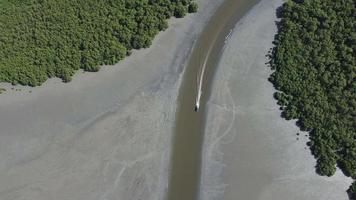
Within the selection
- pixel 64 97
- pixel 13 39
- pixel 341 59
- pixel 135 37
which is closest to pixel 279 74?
pixel 341 59

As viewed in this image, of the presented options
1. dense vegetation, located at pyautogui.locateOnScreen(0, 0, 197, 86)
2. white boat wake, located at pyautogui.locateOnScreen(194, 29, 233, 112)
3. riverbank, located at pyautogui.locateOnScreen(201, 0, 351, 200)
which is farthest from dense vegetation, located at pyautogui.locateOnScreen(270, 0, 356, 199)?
dense vegetation, located at pyautogui.locateOnScreen(0, 0, 197, 86)

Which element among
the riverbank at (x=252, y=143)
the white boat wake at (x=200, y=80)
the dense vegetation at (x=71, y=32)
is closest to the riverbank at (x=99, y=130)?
the dense vegetation at (x=71, y=32)

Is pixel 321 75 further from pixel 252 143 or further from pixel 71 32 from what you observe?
pixel 71 32

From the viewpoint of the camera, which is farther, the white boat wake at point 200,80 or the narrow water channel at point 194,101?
the white boat wake at point 200,80

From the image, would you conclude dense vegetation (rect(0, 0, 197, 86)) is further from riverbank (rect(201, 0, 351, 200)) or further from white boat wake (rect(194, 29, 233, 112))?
riverbank (rect(201, 0, 351, 200))

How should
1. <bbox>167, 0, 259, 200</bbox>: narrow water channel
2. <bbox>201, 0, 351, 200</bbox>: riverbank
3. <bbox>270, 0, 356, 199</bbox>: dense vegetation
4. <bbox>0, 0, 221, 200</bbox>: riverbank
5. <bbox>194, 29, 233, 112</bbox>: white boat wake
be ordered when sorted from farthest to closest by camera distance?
<bbox>194, 29, 233, 112</bbox>: white boat wake
<bbox>167, 0, 259, 200</bbox>: narrow water channel
<bbox>0, 0, 221, 200</bbox>: riverbank
<bbox>270, 0, 356, 199</bbox>: dense vegetation
<bbox>201, 0, 351, 200</bbox>: riverbank

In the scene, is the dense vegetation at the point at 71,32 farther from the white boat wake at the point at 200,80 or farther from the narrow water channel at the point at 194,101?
the white boat wake at the point at 200,80

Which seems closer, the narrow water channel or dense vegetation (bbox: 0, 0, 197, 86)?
the narrow water channel
